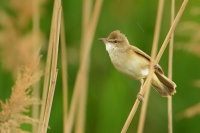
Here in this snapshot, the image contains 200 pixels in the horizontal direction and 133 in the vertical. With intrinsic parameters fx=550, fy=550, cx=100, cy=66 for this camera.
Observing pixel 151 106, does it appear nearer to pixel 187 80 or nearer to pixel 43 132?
pixel 187 80

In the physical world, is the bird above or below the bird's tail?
above

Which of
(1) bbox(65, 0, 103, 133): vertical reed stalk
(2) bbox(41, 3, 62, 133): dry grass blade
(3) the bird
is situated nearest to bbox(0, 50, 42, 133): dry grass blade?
(2) bbox(41, 3, 62, 133): dry grass blade

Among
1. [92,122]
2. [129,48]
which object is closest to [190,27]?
[129,48]

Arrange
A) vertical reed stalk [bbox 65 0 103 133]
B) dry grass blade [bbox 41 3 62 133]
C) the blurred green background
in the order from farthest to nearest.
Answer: the blurred green background, vertical reed stalk [bbox 65 0 103 133], dry grass blade [bbox 41 3 62 133]

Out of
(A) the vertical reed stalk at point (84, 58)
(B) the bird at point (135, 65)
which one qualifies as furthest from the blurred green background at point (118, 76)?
(A) the vertical reed stalk at point (84, 58)

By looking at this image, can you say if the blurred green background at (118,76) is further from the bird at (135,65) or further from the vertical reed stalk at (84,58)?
the vertical reed stalk at (84,58)

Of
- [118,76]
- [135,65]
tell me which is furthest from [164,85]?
[118,76]

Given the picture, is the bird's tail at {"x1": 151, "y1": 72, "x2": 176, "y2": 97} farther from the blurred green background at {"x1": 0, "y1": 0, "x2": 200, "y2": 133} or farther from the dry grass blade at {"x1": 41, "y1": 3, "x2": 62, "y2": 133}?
the blurred green background at {"x1": 0, "y1": 0, "x2": 200, "y2": 133}

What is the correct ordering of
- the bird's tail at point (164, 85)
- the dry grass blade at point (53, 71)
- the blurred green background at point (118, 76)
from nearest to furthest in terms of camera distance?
the dry grass blade at point (53, 71) < the bird's tail at point (164, 85) < the blurred green background at point (118, 76)

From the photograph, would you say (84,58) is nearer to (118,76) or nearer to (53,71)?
(53,71)
